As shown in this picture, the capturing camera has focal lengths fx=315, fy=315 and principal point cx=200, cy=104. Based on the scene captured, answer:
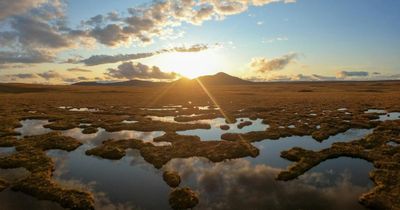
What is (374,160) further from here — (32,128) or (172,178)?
Answer: (32,128)

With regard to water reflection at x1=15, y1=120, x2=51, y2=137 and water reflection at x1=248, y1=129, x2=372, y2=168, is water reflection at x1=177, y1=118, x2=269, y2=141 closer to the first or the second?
water reflection at x1=248, y1=129, x2=372, y2=168

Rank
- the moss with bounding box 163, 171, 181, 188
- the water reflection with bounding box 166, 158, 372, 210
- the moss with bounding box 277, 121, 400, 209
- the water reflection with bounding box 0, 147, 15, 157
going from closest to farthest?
the water reflection with bounding box 166, 158, 372, 210
the moss with bounding box 277, 121, 400, 209
the moss with bounding box 163, 171, 181, 188
the water reflection with bounding box 0, 147, 15, 157

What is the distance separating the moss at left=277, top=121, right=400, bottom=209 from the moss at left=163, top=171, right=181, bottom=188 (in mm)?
8815

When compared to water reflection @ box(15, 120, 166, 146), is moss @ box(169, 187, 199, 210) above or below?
below

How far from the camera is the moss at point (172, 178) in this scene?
86.0 feet

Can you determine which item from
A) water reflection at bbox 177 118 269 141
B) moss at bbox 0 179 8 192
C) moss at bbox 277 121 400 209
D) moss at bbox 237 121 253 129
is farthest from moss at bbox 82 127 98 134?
moss at bbox 277 121 400 209

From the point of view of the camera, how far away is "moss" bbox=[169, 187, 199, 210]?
22.2m

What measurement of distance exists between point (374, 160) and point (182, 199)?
69.2 feet

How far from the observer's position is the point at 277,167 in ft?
101

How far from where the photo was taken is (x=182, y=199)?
75.3 ft

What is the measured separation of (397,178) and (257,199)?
12.6 meters

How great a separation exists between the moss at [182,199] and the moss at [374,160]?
846 centimetres

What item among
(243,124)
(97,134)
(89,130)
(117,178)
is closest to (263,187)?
(117,178)

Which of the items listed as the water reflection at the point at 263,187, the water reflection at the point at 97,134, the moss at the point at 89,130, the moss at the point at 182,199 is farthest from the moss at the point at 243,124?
the moss at the point at 182,199
